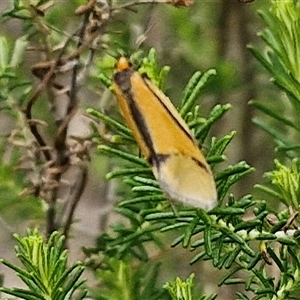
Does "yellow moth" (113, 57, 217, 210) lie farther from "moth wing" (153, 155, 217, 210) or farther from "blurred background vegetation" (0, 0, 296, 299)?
"blurred background vegetation" (0, 0, 296, 299)

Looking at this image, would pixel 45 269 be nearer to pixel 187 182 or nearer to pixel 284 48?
pixel 187 182

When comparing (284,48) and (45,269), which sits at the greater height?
(284,48)

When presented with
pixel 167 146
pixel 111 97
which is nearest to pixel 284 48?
pixel 167 146

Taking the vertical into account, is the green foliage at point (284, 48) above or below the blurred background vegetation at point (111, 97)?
above

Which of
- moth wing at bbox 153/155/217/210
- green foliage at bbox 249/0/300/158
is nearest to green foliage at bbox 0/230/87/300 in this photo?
moth wing at bbox 153/155/217/210

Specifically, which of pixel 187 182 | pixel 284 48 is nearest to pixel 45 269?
pixel 187 182

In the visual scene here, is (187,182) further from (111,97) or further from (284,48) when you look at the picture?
(111,97)

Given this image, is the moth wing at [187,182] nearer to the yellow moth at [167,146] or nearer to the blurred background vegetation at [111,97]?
the yellow moth at [167,146]

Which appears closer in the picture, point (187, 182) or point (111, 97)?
point (187, 182)

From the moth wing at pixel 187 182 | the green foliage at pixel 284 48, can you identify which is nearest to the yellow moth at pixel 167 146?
the moth wing at pixel 187 182
